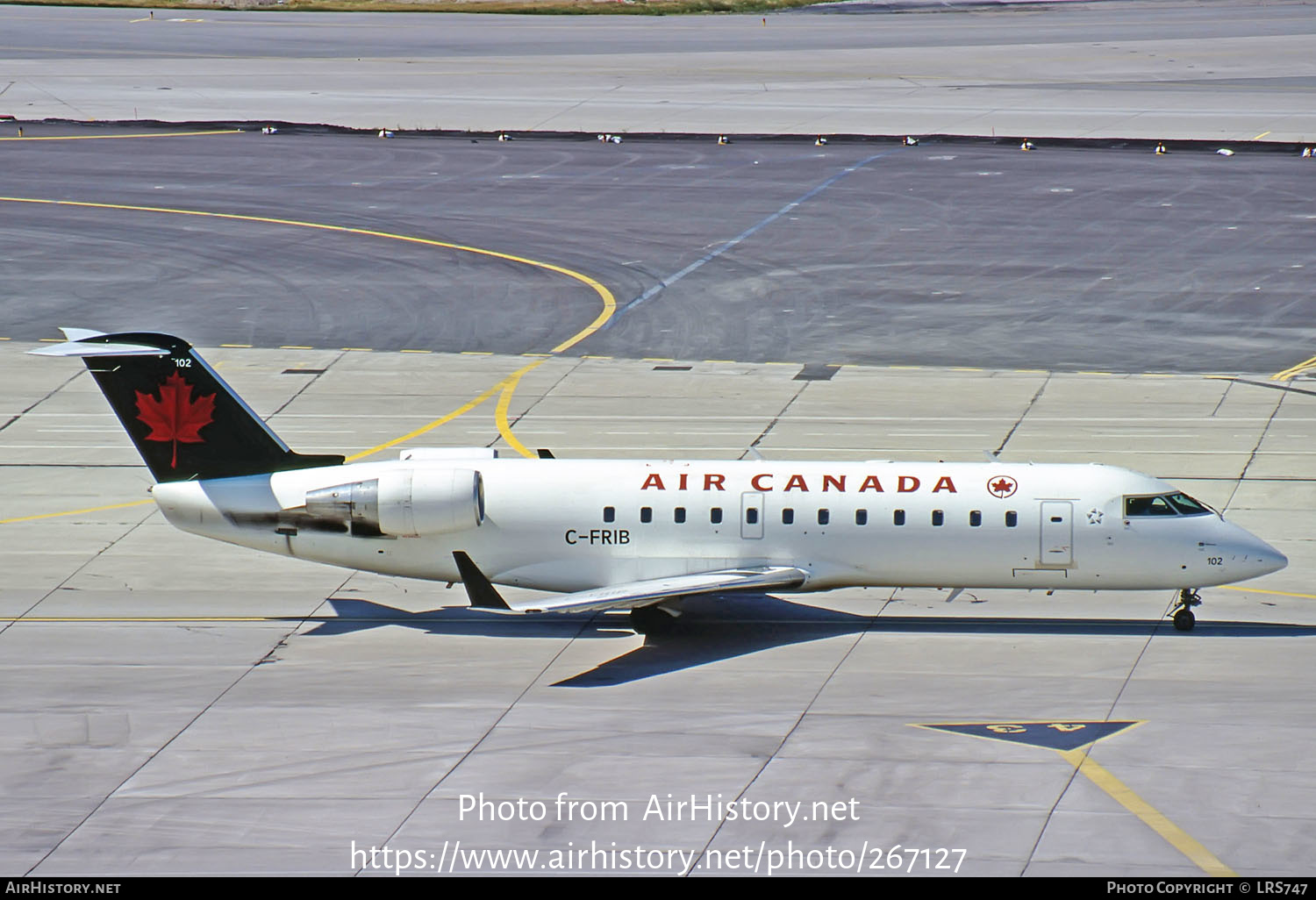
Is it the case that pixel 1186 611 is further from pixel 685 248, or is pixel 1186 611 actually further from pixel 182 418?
pixel 685 248

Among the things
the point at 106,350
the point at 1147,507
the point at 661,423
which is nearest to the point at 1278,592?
the point at 1147,507

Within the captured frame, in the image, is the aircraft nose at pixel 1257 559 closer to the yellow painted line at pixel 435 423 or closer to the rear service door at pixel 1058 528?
the rear service door at pixel 1058 528

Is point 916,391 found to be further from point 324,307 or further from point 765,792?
point 765,792

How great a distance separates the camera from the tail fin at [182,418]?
33.7m

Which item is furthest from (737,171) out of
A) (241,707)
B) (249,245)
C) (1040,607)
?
(241,707)

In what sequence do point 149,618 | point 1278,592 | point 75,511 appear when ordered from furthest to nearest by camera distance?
1. point 75,511
2. point 1278,592
3. point 149,618

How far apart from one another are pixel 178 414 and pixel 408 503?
16.8 feet

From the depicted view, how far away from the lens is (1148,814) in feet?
82.7

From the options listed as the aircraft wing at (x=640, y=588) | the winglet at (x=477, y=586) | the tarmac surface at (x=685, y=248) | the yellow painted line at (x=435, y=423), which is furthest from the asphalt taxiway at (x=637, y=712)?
the tarmac surface at (x=685, y=248)

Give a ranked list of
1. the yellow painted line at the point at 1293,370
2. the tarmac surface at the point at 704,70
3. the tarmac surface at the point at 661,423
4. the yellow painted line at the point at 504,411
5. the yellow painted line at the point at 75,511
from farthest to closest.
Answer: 1. the tarmac surface at the point at 704,70
2. the yellow painted line at the point at 1293,370
3. the yellow painted line at the point at 504,411
4. the yellow painted line at the point at 75,511
5. the tarmac surface at the point at 661,423

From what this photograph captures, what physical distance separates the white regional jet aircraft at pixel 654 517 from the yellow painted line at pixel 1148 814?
19.9 feet

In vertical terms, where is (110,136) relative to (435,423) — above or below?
above

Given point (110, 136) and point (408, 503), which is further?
point (110, 136)

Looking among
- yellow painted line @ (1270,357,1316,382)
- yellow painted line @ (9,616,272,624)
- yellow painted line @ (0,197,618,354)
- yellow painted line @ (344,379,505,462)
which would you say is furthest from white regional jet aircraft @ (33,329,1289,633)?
yellow painted line @ (0,197,618,354)
